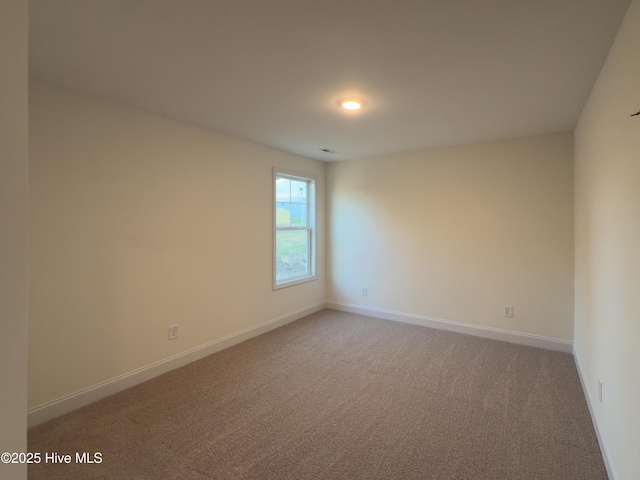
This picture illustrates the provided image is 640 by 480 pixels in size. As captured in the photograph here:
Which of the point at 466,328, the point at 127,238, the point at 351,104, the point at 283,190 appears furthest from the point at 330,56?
the point at 466,328

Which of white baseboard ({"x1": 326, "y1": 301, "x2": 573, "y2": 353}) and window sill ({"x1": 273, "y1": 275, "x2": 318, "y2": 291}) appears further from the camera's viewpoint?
window sill ({"x1": 273, "y1": 275, "x2": 318, "y2": 291})

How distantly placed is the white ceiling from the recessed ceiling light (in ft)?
0.25

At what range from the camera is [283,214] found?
14.5ft

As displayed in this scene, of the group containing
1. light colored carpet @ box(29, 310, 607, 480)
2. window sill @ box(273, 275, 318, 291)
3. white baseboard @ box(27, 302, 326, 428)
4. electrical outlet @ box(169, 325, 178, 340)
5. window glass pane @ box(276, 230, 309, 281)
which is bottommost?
light colored carpet @ box(29, 310, 607, 480)

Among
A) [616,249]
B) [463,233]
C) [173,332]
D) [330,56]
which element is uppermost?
[330,56]

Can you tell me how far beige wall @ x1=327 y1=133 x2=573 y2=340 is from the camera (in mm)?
3428

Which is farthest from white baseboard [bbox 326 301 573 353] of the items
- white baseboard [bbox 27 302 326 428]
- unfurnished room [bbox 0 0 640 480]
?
white baseboard [bbox 27 302 326 428]

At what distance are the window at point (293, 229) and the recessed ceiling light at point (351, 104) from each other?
1.73 m

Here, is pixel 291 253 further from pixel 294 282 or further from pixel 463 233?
pixel 463 233

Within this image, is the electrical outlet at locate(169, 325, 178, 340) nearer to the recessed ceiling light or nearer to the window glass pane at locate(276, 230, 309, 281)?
the window glass pane at locate(276, 230, 309, 281)

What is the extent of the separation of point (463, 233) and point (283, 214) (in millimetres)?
2362

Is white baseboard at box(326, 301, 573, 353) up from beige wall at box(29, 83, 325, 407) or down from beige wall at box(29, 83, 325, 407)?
down

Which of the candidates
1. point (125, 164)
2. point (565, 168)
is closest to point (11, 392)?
point (125, 164)

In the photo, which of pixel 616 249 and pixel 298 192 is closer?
pixel 616 249
